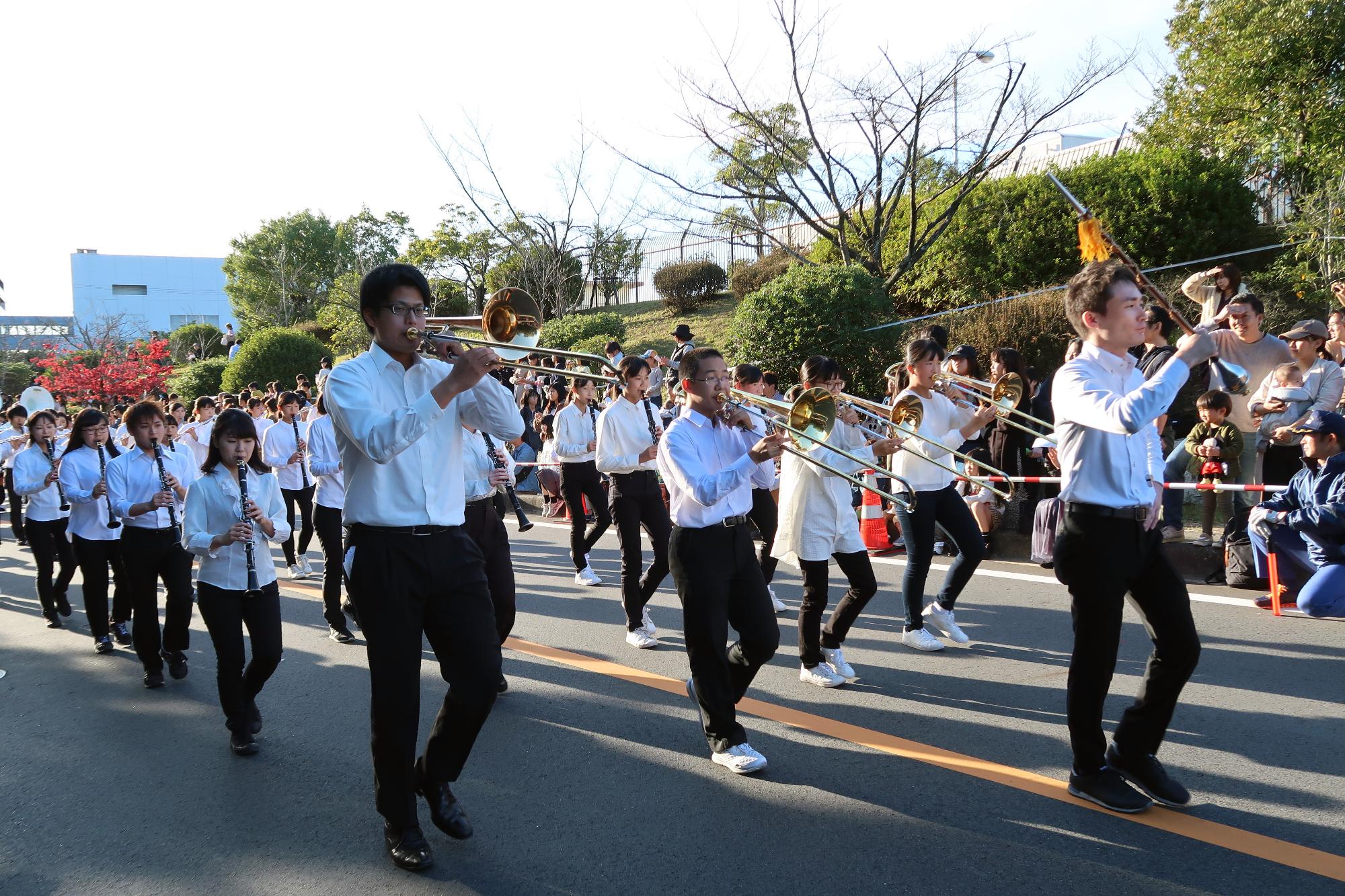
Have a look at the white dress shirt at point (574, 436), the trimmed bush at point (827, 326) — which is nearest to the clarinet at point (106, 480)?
the white dress shirt at point (574, 436)

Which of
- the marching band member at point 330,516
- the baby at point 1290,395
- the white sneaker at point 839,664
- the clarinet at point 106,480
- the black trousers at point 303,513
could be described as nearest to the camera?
the white sneaker at point 839,664

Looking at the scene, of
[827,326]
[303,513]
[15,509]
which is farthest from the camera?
[827,326]

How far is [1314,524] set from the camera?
6.27m

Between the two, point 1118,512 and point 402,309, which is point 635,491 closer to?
point 402,309

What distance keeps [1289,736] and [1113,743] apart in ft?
3.78

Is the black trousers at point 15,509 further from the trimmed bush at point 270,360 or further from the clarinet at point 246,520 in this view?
the trimmed bush at point 270,360

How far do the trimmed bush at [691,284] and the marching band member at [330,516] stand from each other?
778 inches

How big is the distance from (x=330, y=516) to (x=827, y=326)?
8650 mm

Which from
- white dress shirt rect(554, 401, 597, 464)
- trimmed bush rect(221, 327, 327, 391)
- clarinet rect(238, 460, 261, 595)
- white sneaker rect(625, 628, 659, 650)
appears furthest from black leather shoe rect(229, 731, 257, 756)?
trimmed bush rect(221, 327, 327, 391)

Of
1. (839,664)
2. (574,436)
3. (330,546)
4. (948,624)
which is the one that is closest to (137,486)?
(330,546)

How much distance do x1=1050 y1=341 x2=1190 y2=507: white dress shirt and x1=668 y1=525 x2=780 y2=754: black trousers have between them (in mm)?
1381

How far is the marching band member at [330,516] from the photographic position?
7.43 m

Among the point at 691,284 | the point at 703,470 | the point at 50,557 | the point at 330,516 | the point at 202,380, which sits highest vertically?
the point at 691,284

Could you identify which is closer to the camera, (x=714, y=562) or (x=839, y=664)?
(x=714, y=562)
